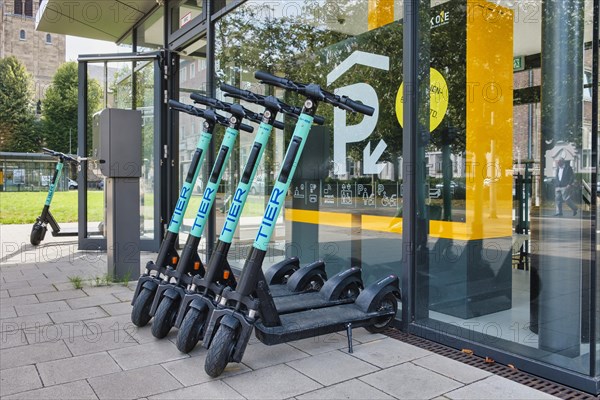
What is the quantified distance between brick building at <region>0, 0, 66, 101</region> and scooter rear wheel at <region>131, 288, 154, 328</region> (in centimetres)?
6174

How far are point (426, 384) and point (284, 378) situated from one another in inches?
29.5

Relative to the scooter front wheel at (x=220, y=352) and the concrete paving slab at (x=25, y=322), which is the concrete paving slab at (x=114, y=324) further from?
the scooter front wheel at (x=220, y=352)

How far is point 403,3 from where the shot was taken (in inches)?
147

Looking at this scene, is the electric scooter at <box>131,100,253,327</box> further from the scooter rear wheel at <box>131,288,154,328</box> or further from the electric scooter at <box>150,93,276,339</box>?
the electric scooter at <box>150,93,276,339</box>

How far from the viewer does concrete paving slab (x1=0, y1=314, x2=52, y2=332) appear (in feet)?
12.6

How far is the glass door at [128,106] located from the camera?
7.31 meters

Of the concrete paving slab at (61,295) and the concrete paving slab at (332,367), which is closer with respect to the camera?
the concrete paving slab at (332,367)

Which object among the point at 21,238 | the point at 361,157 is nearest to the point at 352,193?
the point at 361,157

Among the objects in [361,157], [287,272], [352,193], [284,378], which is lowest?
[284,378]

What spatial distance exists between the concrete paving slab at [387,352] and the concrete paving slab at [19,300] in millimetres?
3005

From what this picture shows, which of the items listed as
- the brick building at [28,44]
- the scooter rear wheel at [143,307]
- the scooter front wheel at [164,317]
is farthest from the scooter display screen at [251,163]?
the brick building at [28,44]

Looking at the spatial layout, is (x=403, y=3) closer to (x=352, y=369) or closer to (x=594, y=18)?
(x=594, y=18)

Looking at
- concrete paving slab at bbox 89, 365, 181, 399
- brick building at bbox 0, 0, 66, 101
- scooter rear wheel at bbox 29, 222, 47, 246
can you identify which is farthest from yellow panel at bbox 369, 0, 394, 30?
brick building at bbox 0, 0, 66, 101

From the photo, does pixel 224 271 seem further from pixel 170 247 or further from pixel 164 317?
pixel 170 247
